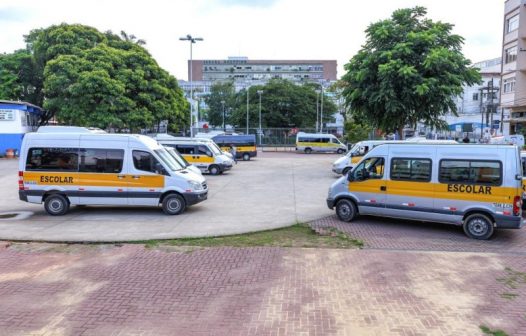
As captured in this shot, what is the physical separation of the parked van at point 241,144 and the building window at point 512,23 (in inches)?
1088

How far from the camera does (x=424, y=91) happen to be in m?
19.8

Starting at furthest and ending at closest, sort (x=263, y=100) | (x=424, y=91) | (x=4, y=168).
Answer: (x=263, y=100), (x=4, y=168), (x=424, y=91)

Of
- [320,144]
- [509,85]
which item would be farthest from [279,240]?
[509,85]

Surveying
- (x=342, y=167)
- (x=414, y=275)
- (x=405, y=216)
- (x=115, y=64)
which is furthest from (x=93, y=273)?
(x=115, y=64)

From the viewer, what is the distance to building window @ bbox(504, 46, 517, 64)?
4102 centimetres

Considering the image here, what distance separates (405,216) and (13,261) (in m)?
8.71

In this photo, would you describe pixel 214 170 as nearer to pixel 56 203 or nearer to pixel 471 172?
pixel 56 203

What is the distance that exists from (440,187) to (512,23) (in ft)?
131

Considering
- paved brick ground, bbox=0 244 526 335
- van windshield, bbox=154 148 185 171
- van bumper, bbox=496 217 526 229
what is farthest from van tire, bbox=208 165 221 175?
van bumper, bbox=496 217 526 229

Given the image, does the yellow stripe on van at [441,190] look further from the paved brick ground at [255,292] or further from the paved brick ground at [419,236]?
the paved brick ground at [255,292]

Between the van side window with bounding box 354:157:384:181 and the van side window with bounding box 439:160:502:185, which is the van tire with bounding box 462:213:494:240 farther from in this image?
the van side window with bounding box 354:157:384:181

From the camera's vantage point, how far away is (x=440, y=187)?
10.2 metres

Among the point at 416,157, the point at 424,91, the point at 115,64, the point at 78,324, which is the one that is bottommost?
the point at 78,324

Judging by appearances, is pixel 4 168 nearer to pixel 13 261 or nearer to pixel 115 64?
pixel 115 64
